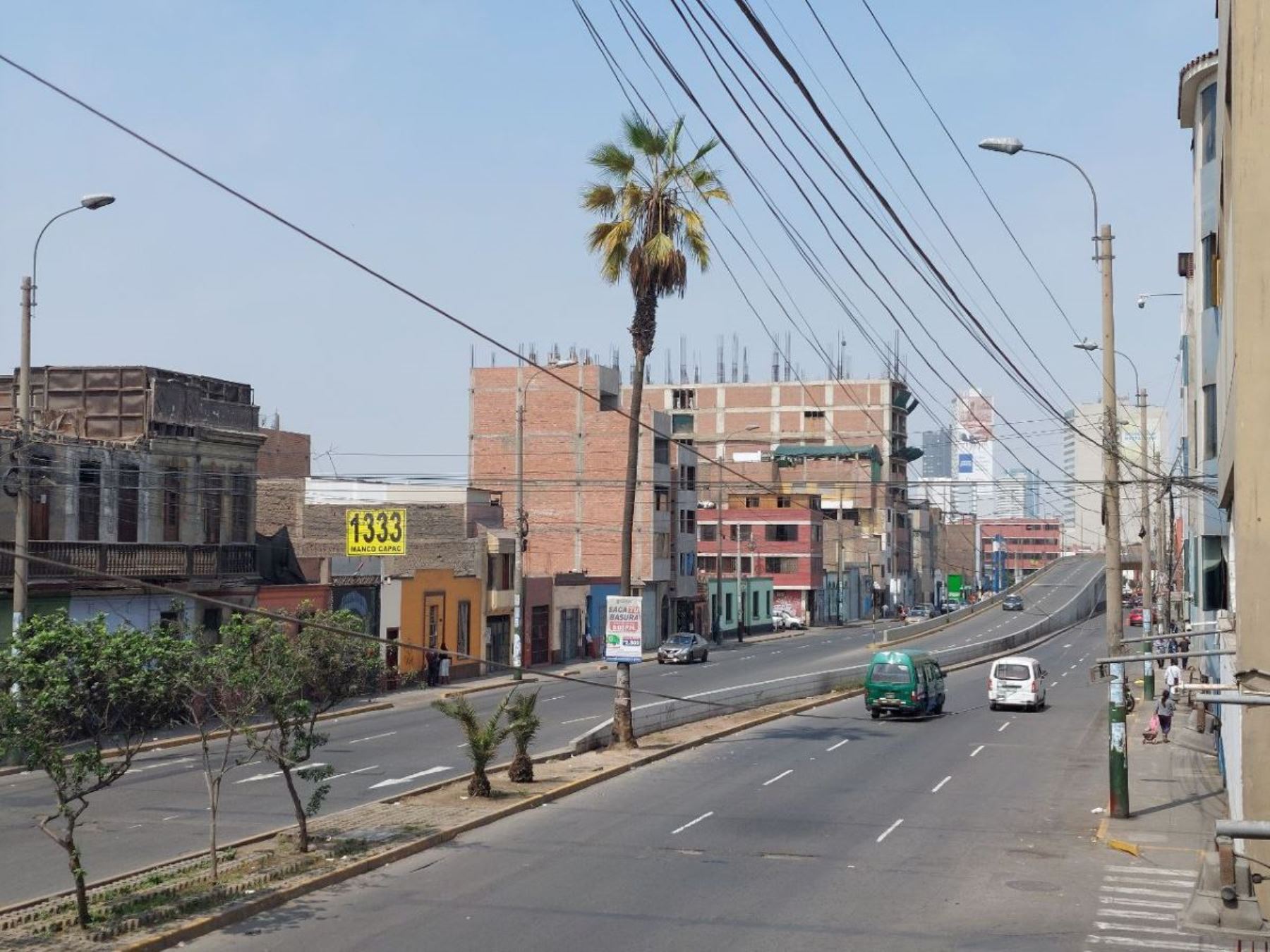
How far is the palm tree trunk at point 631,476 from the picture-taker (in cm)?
3453

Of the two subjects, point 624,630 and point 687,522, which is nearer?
point 624,630

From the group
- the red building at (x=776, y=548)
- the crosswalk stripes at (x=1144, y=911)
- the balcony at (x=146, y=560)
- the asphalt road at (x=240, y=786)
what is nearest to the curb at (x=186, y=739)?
the asphalt road at (x=240, y=786)

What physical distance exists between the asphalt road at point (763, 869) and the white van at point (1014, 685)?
13.9 meters

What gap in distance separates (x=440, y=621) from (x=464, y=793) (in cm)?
3346

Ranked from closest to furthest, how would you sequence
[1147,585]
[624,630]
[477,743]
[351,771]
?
1. [477,743]
2. [351,771]
3. [624,630]
4. [1147,585]

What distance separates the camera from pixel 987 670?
230ft

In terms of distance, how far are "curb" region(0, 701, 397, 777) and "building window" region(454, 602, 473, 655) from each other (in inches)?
495

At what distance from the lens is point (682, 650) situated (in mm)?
70562

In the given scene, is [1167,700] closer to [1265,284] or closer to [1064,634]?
[1265,284]

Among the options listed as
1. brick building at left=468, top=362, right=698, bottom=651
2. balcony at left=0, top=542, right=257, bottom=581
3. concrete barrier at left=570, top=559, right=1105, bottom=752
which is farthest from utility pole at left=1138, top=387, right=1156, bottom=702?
brick building at left=468, top=362, right=698, bottom=651

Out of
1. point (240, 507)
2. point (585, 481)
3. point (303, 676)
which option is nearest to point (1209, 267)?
point (303, 676)

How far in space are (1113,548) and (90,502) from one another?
28.1 m

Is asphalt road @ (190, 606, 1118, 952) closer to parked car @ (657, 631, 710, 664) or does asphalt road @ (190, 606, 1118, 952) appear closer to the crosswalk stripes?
the crosswalk stripes

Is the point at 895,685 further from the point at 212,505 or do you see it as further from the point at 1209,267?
the point at 212,505
